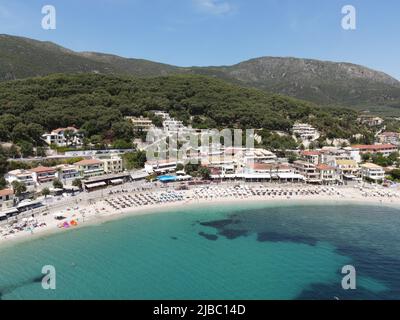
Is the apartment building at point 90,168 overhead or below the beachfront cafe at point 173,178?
overhead

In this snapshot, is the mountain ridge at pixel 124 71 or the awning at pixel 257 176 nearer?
the awning at pixel 257 176

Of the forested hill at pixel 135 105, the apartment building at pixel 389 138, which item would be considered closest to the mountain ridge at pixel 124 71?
the forested hill at pixel 135 105

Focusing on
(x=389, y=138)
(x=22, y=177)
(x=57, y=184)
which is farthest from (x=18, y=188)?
(x=389, y=138)

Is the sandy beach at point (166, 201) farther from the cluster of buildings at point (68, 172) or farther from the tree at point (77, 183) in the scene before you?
the cluster of buildings at point (68, 172)

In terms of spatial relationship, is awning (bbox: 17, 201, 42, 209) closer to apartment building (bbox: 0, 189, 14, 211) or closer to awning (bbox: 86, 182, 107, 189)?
apartment building (bbox: 0, 189, 14, 211)

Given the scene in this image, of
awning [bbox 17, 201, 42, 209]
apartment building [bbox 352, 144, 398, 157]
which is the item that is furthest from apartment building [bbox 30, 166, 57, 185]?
apartment building [bbox 352, 144, 398, 157]

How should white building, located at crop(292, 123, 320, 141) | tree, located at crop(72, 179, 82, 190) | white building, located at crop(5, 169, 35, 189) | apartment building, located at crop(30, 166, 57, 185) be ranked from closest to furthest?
white building, located at crop(5, 169, 35, 189), apartment building, located at crop(30, 166, 57, 185), tree, located at crop(72, 179, 82, 190), white building, located at crop(292, 123, 320, 141)
